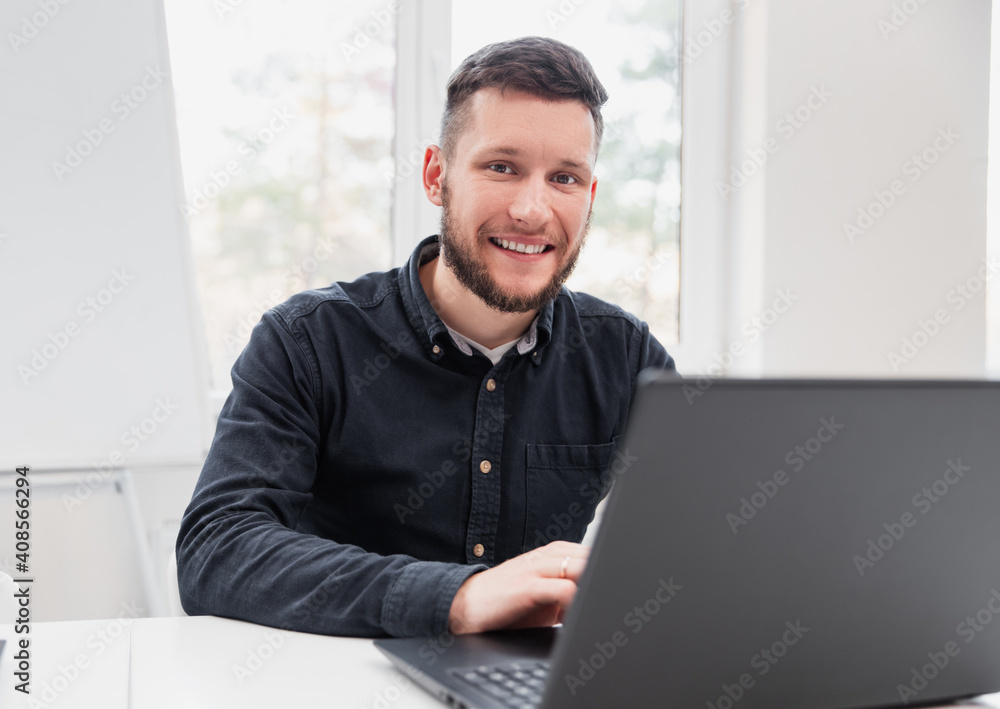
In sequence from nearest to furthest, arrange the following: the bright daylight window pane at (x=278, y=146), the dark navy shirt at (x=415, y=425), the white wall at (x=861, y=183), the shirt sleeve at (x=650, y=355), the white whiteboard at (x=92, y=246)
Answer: the dark navy shirt at (x=415, y=425) < the shirt sleeve at (x=650, y=355) < the white whiteboard at (x=92, y=246) < the bright daylight window pane at (x=278, y=146) < the white wall at (x=861, y=183)

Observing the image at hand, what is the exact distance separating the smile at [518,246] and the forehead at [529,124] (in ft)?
0.49

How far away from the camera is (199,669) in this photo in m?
0.80

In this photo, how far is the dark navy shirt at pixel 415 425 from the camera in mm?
1209

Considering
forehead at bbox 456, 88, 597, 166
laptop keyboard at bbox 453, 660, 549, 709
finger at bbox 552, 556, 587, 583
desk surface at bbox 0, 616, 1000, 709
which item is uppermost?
forehead at bbox 456, 88, 597, 166

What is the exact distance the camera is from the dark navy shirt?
1209 mm

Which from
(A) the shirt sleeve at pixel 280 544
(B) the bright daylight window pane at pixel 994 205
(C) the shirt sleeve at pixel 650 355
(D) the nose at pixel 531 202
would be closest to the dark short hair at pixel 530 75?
(D) the nose at pixel 531 202

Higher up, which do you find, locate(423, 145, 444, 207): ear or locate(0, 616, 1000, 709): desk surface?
locate(423, 145, 444, 207): ear

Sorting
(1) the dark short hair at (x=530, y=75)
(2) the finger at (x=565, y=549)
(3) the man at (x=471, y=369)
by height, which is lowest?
(2) the finger at (x=565, y=549)

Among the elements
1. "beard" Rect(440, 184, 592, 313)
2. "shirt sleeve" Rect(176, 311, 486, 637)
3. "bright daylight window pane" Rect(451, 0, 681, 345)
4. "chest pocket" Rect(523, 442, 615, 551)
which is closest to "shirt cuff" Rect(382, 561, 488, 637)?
"shirt sleeve" Rect(176, 311, 486, 637)

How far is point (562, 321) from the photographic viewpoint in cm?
154

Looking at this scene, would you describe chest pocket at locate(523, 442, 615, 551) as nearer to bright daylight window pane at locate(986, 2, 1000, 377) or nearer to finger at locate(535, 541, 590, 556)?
finger at locate(535, 541, 590, 556)

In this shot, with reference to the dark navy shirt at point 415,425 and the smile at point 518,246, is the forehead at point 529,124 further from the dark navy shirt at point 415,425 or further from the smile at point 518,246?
the dark navy shirt at point 415,425

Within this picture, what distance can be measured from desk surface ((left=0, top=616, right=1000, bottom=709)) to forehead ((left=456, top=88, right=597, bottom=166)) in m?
0.83

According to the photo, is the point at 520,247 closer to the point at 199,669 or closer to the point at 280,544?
the point at 280,544
